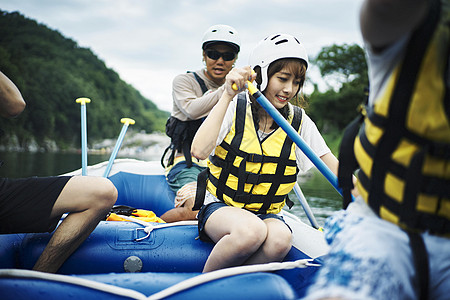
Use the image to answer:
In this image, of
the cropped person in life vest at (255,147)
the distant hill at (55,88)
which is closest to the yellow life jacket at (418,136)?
the cropped person in life vest at (255,147)

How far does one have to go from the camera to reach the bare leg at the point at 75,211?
1.78 m

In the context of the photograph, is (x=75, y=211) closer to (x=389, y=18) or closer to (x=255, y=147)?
(x=255, y=147)

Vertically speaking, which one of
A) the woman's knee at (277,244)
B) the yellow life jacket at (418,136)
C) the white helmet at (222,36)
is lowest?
the woman's knee at (277,244)

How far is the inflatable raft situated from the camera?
132cm

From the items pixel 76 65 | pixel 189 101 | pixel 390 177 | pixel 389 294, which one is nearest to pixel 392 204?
pixel 390 177

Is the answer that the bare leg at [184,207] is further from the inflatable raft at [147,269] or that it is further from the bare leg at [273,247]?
the bare leg at [273,247]

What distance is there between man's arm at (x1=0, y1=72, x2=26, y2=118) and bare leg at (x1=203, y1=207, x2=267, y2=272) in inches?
42.7

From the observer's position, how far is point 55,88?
56781 millimetres

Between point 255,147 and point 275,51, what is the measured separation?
549 mm

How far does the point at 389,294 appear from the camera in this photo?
852 millimetres

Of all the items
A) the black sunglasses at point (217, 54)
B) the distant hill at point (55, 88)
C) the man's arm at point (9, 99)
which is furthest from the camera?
the distant hill at point (55, 88)

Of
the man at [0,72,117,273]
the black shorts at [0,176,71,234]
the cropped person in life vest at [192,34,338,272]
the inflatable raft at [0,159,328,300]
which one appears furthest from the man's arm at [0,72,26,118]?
the cropped person in life vest at [192,34,338,272]

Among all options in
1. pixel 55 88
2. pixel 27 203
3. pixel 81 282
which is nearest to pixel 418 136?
pixel 81 282

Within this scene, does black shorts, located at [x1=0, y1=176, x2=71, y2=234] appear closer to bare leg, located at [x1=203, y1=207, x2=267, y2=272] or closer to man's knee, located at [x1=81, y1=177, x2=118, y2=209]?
man's knee, located at [x1=81, y1=177, x2=118, y2=209]
